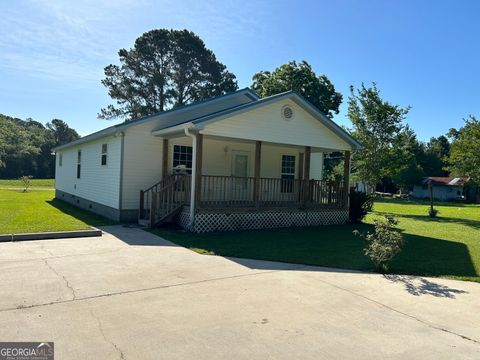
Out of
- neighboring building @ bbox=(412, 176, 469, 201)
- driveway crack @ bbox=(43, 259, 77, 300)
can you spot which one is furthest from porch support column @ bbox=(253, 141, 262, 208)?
neighboring building @ bbox=(412, 176, 469, 201)

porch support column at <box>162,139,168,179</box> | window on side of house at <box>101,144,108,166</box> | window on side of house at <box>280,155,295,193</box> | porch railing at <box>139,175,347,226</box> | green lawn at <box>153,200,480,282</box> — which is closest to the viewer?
green lawn at <box>153,200,480,282</box>

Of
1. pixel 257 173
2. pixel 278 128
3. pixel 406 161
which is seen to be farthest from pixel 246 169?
pixel 406 161

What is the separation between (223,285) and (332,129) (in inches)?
392

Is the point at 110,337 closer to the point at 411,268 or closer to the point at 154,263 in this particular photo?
the point at 154,263

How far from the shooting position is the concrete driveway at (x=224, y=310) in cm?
369

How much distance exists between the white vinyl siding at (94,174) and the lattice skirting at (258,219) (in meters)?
3.26

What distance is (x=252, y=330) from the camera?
4.11 meters

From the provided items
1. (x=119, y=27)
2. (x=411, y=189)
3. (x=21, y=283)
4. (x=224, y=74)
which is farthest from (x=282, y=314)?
(x=411, y=189)

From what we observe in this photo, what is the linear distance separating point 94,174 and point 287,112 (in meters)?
8.68

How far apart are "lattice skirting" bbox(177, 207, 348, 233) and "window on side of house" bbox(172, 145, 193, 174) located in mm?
2750

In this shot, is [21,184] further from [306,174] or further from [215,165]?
[306,174]

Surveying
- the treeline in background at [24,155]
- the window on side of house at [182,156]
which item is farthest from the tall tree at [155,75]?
the window on side of house at [182,156]

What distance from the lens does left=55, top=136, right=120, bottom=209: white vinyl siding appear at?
1323 cm

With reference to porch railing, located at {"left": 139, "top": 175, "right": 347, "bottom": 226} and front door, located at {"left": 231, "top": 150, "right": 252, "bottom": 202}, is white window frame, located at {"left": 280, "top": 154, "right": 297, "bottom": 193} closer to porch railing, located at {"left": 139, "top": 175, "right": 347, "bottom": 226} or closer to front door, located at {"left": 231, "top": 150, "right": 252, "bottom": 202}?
porch railing, located at {"left": 139, "top": 175, "right": 347, "bottom": 226}
